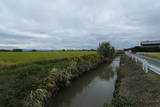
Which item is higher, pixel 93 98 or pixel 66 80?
pixel 66 80

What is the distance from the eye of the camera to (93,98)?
6.88 meters

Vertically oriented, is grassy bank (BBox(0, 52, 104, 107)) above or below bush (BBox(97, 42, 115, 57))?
below

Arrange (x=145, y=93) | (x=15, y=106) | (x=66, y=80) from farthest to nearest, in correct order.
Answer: (x=66, y=80)
(x=145, y=93)
(x=15, y=106)

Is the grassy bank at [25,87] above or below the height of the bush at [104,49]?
below

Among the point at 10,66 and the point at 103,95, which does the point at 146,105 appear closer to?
the point at 103,95

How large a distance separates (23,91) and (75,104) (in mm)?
2934

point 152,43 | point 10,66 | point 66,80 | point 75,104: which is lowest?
point 75,104

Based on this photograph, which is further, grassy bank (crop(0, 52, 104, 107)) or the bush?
the bush

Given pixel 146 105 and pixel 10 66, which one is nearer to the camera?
pixel 146 105

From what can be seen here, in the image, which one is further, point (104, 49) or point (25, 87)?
point (104, 49)

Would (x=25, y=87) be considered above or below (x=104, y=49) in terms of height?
below

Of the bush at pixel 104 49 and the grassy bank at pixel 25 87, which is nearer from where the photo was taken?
the grassy bank at pixel 25 87

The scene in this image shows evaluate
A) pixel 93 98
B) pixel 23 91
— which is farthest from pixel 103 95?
pixel 23 91

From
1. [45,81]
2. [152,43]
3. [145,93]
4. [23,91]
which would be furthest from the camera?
[152,43]
